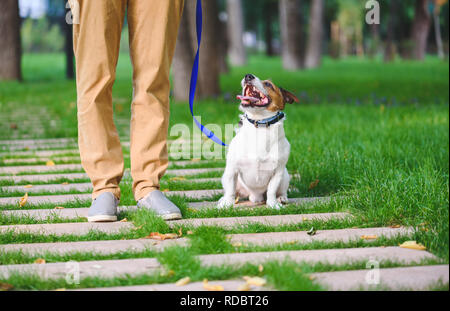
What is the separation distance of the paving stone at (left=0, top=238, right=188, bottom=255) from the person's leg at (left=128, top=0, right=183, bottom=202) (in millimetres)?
665

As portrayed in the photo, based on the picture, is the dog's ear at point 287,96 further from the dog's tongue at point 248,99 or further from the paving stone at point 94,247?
the paving stone at point 94,247

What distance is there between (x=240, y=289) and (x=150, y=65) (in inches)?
69.8

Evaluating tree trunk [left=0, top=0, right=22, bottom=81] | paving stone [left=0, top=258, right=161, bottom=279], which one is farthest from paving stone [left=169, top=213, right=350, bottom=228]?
tree trunk [left=0, top=0, right=22, bottom=81]

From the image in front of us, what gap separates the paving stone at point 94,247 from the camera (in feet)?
9.74

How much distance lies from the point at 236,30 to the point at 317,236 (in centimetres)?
2776

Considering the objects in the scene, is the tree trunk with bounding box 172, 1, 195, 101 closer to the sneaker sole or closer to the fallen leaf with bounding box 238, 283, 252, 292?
the sneaker sole

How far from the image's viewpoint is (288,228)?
3.35 m

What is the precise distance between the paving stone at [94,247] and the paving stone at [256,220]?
1.08ft

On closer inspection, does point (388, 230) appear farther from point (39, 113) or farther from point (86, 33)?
point (39, 113)

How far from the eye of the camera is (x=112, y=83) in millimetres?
3654

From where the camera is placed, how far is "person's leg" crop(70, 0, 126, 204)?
11.6 ft


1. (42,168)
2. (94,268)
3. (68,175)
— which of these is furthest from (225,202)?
(42,168)

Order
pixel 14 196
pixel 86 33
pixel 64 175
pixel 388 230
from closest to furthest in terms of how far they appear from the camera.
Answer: pixel 388 230 < pixel 86 33 < pixel 14 196 < pixel 64 175
